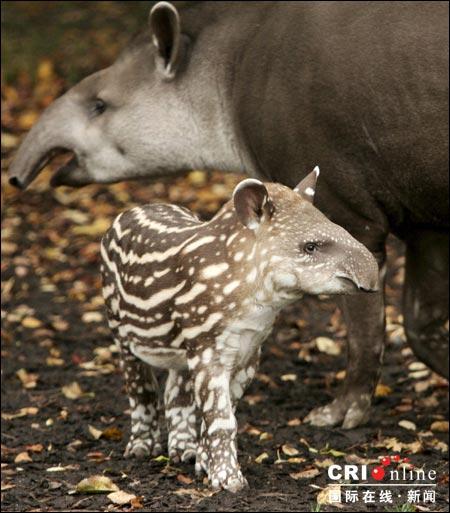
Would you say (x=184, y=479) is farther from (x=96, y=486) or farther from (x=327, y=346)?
(x=327, y=346)

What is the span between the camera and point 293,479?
6484 millimetres

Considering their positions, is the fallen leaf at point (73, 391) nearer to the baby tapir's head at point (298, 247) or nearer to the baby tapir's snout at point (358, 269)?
the baby tapir's head at point (298, 247)

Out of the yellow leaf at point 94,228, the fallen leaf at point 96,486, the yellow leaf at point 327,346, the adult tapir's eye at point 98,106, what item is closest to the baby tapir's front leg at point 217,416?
the fallen leaf at point 96,486

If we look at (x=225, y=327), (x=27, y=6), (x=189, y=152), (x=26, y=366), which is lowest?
(x=26, y=366)

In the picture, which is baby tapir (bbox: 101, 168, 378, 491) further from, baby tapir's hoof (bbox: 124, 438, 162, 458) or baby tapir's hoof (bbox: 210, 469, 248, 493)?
baby tapir's hoof (bbox: 124, 438, 162, 458)

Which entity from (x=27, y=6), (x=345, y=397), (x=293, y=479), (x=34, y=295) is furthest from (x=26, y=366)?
(x=27, y=6)

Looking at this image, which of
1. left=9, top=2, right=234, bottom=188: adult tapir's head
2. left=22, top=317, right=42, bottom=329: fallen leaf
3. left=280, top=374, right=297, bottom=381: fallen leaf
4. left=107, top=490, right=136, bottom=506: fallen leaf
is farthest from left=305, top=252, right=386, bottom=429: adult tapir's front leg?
left=22, top=317, right=42, bottom=329: fallen leaf

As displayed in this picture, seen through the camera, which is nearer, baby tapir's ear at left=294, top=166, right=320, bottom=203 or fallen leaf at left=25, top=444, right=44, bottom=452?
baby tapir's ear at left=294, top=166, right=320, bottom=203

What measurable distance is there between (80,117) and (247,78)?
3.86 ft

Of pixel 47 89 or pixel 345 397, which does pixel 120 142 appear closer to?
pixel 345 397

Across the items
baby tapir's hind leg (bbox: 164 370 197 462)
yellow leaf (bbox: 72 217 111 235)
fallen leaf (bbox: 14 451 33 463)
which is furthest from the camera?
yellow leaf (bbox: 72 217 111 235)

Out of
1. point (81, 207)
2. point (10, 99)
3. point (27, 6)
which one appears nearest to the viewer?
point (81, 207)

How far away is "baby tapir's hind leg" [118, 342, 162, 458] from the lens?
6660 mm

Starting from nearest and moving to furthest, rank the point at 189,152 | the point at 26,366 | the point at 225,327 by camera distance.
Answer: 1. the point at 225,327
2. the point at 189,152
3. the point at 26,366
